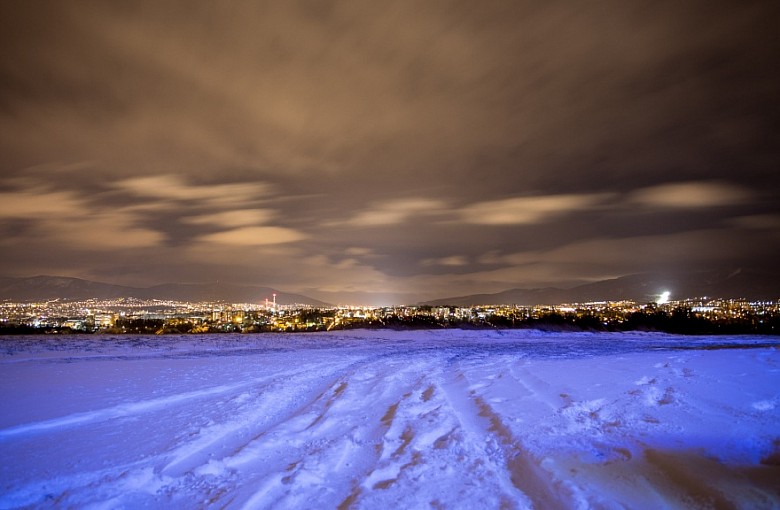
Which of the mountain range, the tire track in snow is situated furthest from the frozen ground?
the mountain range

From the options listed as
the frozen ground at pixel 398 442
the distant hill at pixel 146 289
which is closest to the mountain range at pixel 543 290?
the distant hill at pixel 146 289

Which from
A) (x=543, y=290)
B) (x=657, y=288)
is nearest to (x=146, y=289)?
(x=543, y=290)

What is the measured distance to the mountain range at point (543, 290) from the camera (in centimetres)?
9494

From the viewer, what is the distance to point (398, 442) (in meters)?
4.36

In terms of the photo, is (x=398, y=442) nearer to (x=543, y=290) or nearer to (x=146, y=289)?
(x=543, y=290)

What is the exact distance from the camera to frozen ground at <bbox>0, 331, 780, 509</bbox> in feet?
10.4

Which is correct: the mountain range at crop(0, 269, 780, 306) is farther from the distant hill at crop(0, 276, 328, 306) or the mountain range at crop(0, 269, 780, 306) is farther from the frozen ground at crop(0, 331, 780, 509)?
the frozen ground at crop(0, 331, 780, 509)

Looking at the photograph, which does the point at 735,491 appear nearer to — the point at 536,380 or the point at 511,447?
the point at 511,447

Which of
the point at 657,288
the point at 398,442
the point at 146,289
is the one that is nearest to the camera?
the point at 398,442

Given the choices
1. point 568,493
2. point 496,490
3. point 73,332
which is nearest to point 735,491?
point 568,493

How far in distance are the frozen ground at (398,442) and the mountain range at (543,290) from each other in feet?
300

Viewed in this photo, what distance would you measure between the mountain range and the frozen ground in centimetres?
9143

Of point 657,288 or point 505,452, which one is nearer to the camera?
point 505,452

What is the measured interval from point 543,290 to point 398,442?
124787mm
